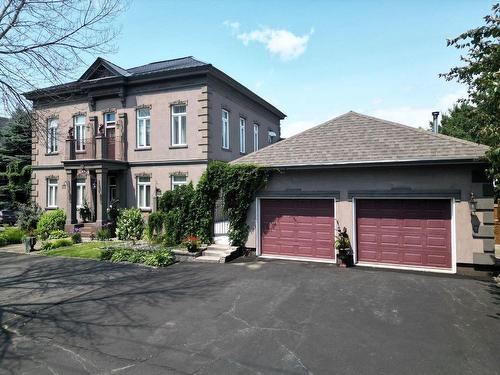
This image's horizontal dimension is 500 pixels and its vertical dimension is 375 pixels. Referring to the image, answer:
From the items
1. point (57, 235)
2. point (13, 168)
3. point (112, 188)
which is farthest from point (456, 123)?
point (13, 168)

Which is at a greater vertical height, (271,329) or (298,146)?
(298,146)

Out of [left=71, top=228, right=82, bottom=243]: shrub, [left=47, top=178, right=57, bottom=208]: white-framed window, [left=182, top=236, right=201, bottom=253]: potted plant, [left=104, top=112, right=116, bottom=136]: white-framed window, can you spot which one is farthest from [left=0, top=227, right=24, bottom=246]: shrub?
[left=182, top=236, right=201, bottom=253]: potted plant

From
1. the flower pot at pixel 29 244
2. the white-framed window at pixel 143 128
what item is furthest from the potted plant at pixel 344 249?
the flower pot at pixel 29 244

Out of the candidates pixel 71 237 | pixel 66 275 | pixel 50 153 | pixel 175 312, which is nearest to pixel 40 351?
pixel 175 312

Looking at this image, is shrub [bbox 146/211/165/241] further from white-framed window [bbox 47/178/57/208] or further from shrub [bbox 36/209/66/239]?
white-framed window [bbox 47/178/57/208]

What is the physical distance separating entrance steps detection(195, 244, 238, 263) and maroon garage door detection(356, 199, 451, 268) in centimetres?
504

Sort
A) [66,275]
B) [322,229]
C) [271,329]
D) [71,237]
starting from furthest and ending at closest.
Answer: [71,237] → [322,229] → [66,275] → [271,329]

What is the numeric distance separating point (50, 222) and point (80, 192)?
2611 millimetres

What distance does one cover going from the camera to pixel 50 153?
75.8 ft

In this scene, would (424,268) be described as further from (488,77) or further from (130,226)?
(130,226)

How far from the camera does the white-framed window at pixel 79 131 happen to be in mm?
21797

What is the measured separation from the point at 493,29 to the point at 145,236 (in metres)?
16.4

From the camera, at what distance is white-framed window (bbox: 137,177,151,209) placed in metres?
19.7

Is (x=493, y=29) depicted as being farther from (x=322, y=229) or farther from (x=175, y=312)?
(x=175, y=312)
